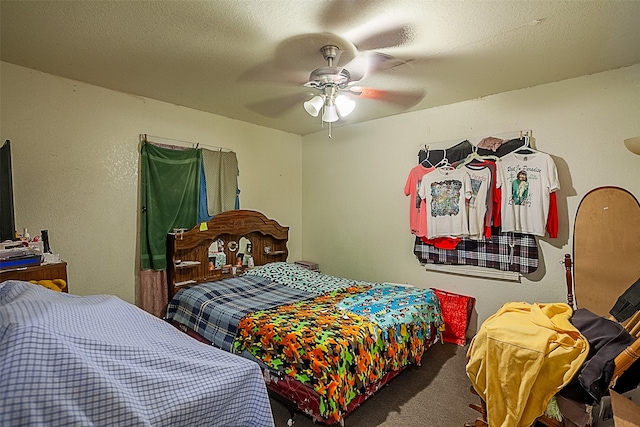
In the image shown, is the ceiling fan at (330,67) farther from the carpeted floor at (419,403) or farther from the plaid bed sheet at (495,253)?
the carpeted floor at (419,403)

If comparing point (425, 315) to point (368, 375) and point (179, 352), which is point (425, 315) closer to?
point (368, 375)

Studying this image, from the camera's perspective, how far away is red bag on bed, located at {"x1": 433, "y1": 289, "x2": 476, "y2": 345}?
315 cm

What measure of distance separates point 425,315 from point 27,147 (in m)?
3.41

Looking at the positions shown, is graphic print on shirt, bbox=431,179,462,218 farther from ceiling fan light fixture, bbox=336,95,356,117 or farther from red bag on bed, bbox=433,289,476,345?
ceiling fan light fixture, bbox=336,95,356,117

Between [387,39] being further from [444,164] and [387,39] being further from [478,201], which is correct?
[478,201]

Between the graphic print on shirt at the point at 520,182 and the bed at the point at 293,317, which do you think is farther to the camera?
the graphic print on shirt at the point at 520,182

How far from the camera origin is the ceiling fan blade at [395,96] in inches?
116

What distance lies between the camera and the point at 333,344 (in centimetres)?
195

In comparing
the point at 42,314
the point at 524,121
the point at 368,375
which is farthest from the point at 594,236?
the point at 42,314

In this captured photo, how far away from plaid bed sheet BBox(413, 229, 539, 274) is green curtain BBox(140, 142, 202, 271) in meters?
2.53

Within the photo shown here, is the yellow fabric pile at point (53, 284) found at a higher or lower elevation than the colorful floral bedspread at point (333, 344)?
higher

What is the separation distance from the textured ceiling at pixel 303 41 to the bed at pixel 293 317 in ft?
5.18

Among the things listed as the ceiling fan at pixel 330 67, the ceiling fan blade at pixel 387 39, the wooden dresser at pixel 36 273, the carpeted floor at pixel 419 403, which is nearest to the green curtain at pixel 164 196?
the wooden dresser at pixel 36 273

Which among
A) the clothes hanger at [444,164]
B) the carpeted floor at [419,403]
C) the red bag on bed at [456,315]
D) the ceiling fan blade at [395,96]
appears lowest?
the carpeted floor at [419,403]
